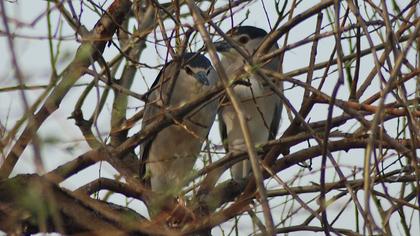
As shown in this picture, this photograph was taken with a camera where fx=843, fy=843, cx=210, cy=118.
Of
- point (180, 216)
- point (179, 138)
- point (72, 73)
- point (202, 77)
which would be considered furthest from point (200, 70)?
point (72, 73)

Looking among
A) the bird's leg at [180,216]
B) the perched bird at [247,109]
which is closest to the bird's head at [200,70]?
the perched bird at [247,109]

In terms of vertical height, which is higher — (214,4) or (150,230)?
(214,4)

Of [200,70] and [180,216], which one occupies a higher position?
[200,70]

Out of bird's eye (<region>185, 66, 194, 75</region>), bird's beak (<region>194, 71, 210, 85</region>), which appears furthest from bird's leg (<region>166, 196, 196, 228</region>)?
bird's eye (<region>185, 66, 194, 75</region>)

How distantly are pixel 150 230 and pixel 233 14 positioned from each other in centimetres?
119

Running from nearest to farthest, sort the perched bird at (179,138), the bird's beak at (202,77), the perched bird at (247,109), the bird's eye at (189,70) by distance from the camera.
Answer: the perched bird at (179,138), the bird's beak at (202,77), the bird's eye at (189,70), the perched bird at (247,109)

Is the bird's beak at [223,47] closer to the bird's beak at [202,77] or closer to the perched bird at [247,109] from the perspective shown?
the perched bird at [247,109]

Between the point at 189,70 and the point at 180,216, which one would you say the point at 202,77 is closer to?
the point at 189,70

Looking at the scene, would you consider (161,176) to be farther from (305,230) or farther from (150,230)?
(150,230)

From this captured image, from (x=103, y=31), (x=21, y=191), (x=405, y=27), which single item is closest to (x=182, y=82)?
(x=103, y=31)

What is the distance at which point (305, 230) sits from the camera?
11.1 feet

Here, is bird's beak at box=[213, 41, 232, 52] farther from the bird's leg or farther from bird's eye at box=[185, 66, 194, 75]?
the bird's leg

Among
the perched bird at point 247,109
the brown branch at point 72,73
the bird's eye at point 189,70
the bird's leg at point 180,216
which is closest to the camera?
the brown branch at point 72,73

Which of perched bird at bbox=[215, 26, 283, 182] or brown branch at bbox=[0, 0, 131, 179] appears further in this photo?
perched bird at bbox=[215, 26, 283, 182]
